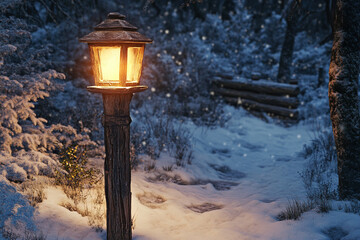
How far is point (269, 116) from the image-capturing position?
1288 cm

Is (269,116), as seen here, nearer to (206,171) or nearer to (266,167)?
(266,167)

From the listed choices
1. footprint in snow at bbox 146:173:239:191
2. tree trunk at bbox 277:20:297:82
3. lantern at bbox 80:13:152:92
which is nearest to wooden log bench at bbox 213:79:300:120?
tree trunk at bbox 277:20:297:82

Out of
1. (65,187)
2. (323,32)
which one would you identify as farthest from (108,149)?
(323,32)

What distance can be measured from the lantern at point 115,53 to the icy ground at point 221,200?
6.41 ft

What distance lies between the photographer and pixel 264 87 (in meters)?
13.2

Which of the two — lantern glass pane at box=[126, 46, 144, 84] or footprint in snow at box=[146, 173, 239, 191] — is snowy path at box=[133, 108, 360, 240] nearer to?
footprint in snow at box=[146, 173, 239, 191]

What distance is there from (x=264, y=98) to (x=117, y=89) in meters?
10.6

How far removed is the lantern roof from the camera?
10.4 feet

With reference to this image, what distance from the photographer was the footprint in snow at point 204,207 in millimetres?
5395

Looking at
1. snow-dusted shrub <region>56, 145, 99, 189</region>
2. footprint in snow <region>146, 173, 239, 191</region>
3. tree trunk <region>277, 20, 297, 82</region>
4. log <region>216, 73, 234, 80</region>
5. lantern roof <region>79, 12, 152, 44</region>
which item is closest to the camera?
lantern roof <region>79, 12, 152, 44</region>

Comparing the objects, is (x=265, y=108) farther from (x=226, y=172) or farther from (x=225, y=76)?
(x=226, y=172)

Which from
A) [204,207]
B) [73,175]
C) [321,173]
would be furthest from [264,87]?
[73,175]

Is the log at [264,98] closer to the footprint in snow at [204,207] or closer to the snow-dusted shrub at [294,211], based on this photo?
the footprint in snow at [204,207]

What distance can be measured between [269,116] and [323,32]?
1215 cm
